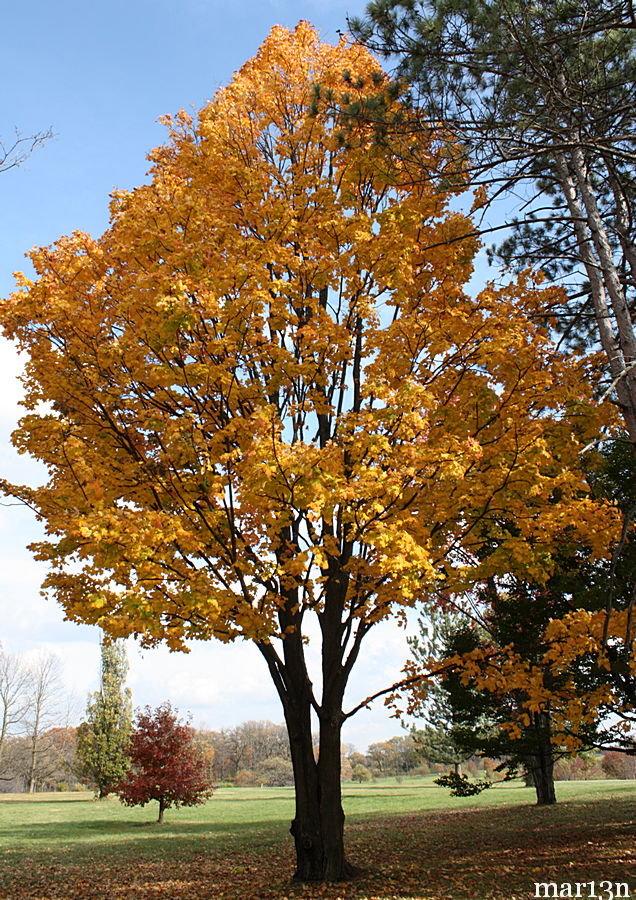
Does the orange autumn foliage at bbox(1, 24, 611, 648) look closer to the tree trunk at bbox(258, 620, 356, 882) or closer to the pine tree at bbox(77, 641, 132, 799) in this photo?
the tree trunk at bbox(258, 620, 356, 882)

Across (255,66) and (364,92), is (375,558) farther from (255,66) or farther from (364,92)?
(255,66)

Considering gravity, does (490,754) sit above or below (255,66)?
below

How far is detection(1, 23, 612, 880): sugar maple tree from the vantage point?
5805 mm

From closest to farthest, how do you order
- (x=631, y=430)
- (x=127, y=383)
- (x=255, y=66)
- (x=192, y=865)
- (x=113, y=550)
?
(x=113, y=550)
(x=631, y=430)
(x=127, y=383)
(x=255, y=66)
(x=192, y=865)

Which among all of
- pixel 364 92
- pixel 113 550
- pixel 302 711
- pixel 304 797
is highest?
pixel 364 92

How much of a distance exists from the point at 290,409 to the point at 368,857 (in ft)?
24.3

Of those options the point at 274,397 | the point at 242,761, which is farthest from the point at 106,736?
the point at 242,761

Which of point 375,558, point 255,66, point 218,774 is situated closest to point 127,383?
point 375,558

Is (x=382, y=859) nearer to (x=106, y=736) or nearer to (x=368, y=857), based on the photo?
(x=368, y=857)

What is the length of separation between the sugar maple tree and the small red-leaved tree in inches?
527

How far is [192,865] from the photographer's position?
1030 centimetres

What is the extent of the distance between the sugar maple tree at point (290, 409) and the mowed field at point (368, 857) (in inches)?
51.4

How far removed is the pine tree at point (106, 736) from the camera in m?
32.5

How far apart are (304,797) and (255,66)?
33.8 feet
